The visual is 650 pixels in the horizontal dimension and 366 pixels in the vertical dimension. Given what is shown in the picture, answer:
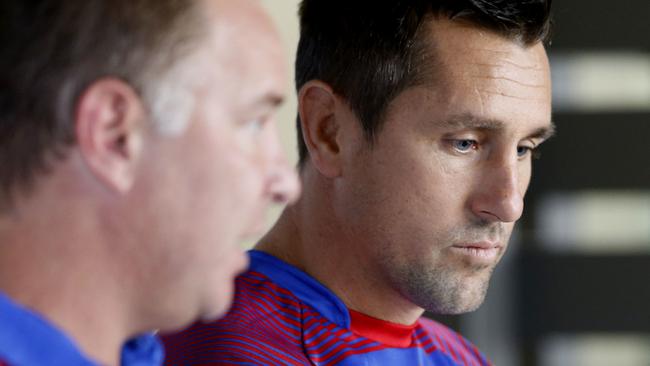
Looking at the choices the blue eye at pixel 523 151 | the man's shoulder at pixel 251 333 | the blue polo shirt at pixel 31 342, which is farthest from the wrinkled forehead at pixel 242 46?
the blue eye at pixel 523 151

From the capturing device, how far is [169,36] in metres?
0.80

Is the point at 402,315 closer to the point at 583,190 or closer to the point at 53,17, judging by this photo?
the point at 53,17

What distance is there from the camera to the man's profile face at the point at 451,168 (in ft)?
4.45

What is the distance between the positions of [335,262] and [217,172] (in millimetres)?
621

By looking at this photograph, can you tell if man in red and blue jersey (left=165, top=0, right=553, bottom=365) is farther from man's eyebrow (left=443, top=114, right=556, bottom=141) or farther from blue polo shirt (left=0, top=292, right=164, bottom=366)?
blue polo shirt (left=0, top=292, right=164, bottom=366)

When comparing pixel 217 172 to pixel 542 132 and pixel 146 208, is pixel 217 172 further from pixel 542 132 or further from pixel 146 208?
pixel 542 132

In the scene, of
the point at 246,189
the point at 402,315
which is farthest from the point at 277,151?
the point at 402,315

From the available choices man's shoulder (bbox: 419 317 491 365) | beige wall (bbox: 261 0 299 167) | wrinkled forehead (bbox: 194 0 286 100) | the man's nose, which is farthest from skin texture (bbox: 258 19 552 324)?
beige wall (bbox: 261 0 299 167)

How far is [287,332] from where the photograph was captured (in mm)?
1329

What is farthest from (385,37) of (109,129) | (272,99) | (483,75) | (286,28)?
(286,28)

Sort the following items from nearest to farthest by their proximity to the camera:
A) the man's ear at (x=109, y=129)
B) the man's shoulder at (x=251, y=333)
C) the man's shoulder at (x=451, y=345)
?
the man's ear at (x=109, y=129) < the man's shoulder at (x=251, y=333) < the man's shoulder at (x=451, y=345)

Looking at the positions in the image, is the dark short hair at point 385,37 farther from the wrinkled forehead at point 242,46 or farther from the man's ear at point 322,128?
the wrinkled forehead at point 242,46

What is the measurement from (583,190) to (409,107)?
2.15m

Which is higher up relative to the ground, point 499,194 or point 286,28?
point 286,28
